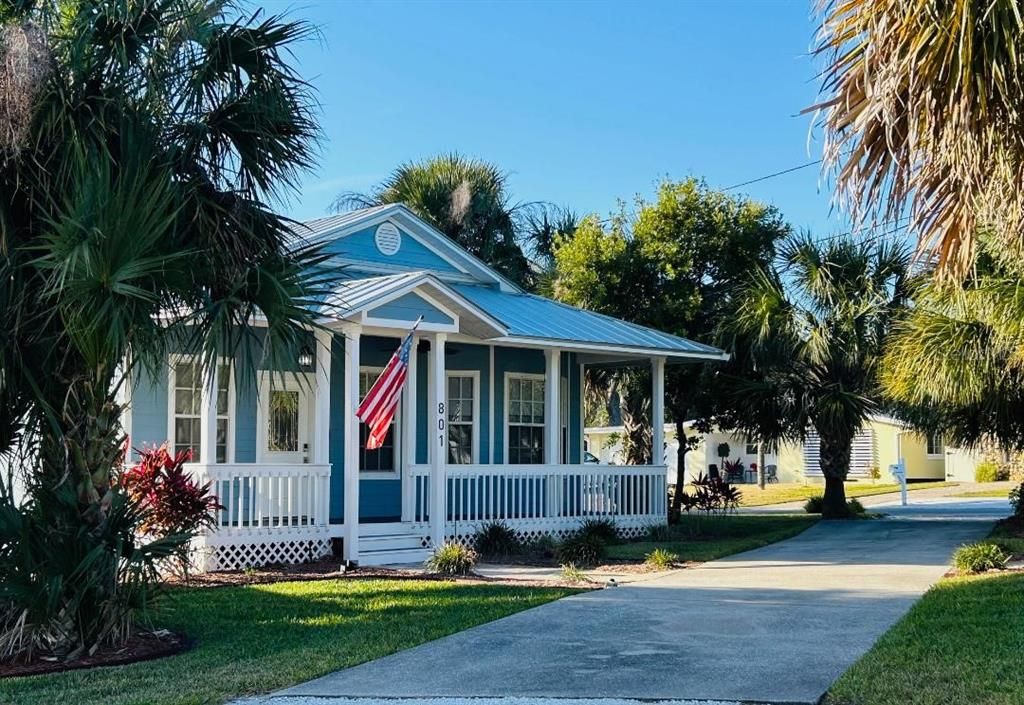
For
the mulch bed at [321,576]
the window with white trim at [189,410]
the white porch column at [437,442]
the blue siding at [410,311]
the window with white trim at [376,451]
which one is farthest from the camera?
the window with white trim at [376,451]

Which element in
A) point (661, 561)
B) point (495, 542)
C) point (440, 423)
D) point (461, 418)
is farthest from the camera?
point (461, 418)

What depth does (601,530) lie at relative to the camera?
1834 centimetres

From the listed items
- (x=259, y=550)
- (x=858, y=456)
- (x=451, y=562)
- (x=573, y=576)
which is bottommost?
(x=573, y=576)

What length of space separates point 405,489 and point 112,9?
8930 mm

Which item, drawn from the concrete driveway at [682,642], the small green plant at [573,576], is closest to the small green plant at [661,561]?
the concrete driveway at [682,642]

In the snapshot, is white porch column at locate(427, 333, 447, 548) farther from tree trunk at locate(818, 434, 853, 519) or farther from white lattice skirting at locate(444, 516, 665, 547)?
tree trunk at locate(818, 434, 853, 519)

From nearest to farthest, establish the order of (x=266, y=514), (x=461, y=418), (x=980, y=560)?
(x=980, y=560)
(x=266, y=514)
(x=461, y=418)

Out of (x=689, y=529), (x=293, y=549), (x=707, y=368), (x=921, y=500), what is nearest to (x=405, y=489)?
(x=293, y=549)

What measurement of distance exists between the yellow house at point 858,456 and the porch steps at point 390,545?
28.6 m

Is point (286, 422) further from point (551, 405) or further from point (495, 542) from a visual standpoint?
point (551, 405)

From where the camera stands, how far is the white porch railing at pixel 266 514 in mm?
14406

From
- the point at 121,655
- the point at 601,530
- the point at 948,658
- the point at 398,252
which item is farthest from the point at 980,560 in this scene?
the point at 398,252

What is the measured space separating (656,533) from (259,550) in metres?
7.53

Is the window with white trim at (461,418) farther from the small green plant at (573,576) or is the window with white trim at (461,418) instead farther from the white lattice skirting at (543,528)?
the small green plant at (573,576)
